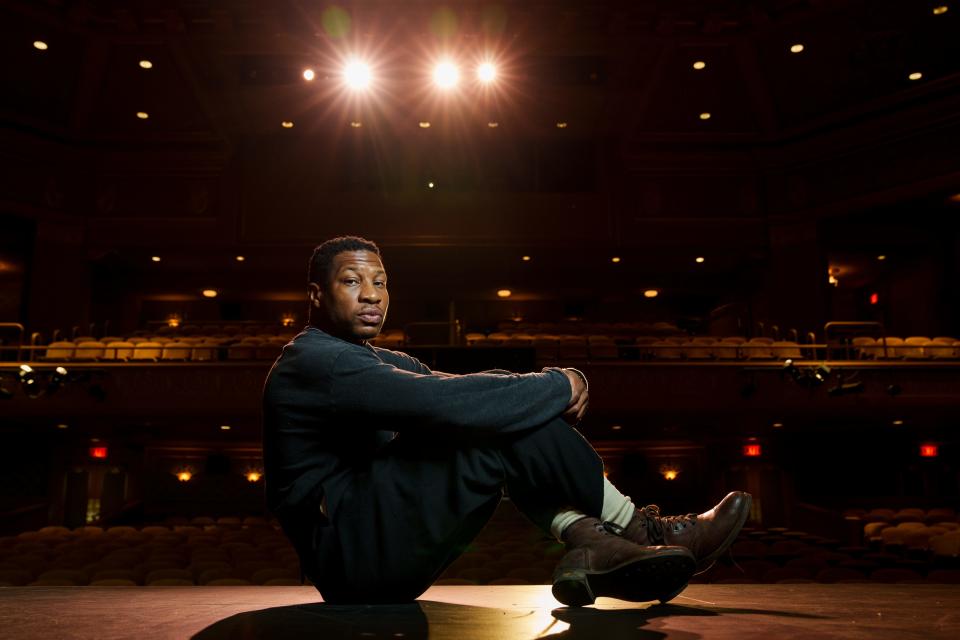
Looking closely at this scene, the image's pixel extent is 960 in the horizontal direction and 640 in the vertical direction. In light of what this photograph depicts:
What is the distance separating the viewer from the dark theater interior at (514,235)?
8711 millimetres

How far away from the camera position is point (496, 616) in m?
1.31

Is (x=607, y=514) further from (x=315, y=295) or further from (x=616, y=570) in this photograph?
(x=315, y=295)

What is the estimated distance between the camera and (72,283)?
1073cm

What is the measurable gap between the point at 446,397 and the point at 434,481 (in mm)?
172

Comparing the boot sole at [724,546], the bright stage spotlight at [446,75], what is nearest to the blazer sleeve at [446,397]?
the boot sole at [724,546]

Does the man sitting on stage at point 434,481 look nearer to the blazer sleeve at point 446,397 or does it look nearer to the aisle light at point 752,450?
the blazer sleeve at point 446,397

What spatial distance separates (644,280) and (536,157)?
283 cm

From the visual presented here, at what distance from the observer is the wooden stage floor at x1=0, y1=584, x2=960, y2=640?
1.12 meters

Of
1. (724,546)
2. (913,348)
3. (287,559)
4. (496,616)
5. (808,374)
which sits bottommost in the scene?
(287,559)

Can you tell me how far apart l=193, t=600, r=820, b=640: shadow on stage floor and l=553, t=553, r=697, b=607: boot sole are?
1.1 inches

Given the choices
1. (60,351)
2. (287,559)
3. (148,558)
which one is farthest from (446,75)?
(148,558)

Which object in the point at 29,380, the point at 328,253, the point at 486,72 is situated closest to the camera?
the point at 328,253

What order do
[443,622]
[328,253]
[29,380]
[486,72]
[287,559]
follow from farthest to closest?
1. [486,72]
2. [29,380]
3. [287,559]
4. [328,253]
5. [443,622]

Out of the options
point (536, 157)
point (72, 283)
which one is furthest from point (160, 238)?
point (536, 157)
